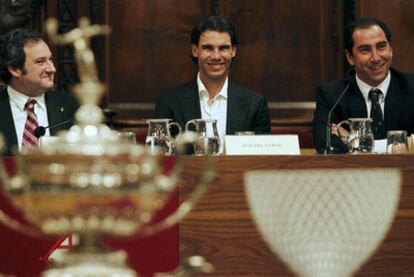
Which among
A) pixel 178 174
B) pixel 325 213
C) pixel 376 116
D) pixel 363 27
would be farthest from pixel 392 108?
pixel 178 174

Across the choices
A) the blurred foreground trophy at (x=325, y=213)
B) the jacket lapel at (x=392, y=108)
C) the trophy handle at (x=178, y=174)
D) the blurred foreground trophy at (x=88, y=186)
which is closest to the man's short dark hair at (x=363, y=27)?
the jacket lapel at (x=392, y=108)

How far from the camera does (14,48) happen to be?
13.9ft

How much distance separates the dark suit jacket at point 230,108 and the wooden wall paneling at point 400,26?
1.27m

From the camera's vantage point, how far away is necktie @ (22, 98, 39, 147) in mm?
3775

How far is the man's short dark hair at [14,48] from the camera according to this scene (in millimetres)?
4191

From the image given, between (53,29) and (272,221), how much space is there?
101 cm

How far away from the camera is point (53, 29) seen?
1.03 m

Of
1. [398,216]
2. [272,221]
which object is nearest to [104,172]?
[272,221]

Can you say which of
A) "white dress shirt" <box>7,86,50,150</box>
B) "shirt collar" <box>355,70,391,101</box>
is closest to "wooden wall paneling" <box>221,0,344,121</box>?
"shirt collar" <box>355,70,391,101</box>

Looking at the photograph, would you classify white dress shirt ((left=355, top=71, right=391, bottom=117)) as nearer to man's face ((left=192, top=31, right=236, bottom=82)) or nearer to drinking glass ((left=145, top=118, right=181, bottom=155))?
man's face ((left=192, top=31, right=236, bottom=82))

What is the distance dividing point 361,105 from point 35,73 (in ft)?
4.32

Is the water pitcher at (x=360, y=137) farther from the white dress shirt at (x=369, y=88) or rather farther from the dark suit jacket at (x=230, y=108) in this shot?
the dark suit jacket at (x=230, y=108)

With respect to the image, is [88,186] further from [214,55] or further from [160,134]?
[214,55]

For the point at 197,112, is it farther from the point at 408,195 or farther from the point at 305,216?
the point at 305,216
